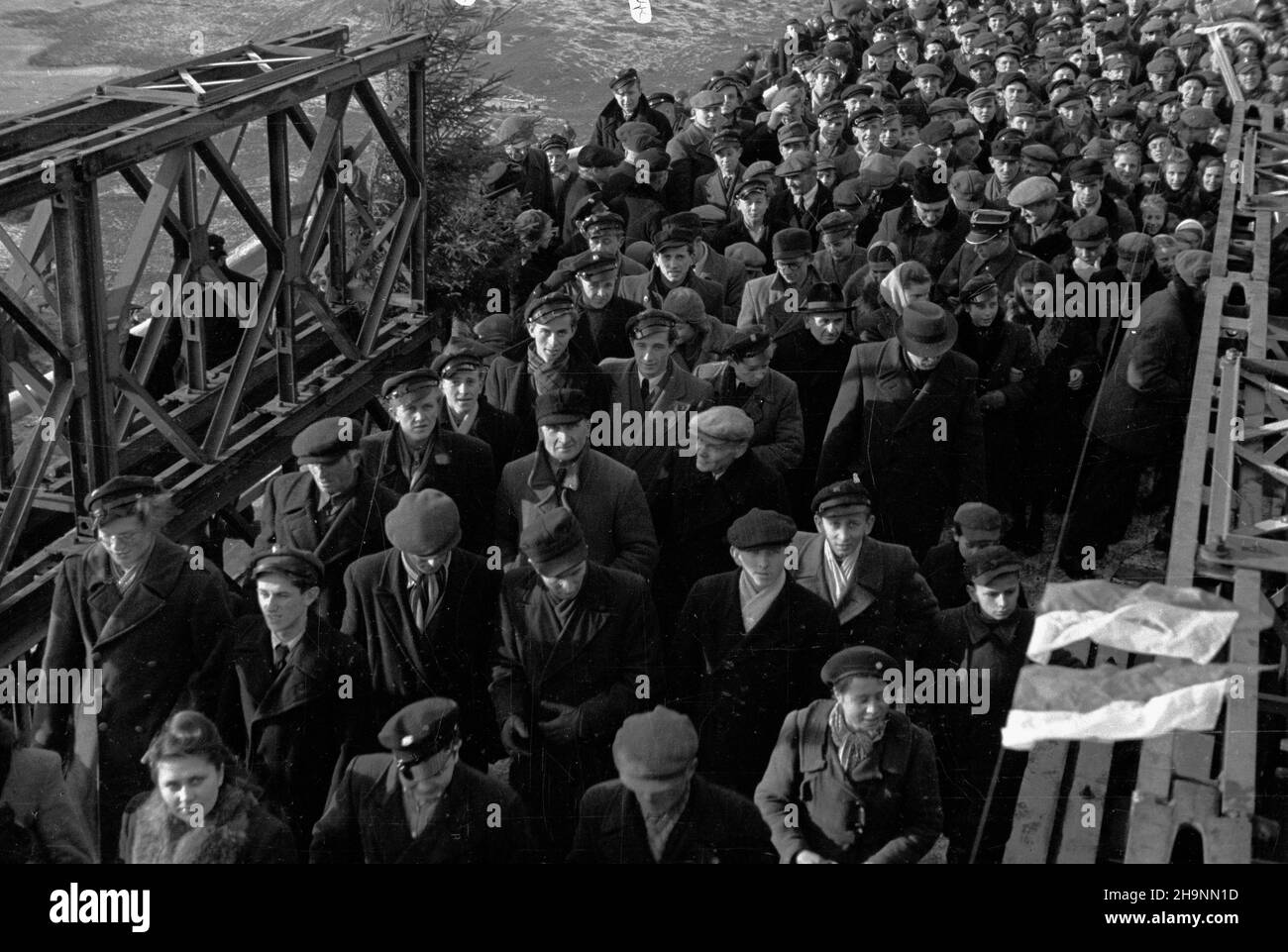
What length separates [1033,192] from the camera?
7453 mm

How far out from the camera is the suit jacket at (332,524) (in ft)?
16.1

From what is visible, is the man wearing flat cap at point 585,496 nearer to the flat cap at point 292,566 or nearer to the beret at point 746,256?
the flat cap at point 292,566

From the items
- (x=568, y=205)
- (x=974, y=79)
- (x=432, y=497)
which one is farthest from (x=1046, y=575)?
(x=974, y=79)

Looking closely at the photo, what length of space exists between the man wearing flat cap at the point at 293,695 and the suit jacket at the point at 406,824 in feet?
0.64

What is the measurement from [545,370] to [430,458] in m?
0.67

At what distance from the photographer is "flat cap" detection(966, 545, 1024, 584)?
15.2 feet

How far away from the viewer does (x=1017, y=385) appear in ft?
21.4

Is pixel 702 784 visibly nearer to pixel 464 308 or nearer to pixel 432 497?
pixel 432 497

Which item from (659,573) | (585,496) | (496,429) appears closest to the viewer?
(585,496)

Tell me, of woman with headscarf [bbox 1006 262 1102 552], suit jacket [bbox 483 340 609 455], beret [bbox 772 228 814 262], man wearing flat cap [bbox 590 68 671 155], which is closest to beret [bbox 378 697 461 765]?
suit jacket [bbox 483 340 609 455]

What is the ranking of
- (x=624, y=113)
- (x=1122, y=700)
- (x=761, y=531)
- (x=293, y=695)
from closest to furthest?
(x=1122, y=700)
(x=293, y=695)
(x=761, y=531)
(x=624, y=113)

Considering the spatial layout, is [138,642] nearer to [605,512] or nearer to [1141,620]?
[605,512]

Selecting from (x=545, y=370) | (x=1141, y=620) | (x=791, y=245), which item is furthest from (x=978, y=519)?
(x=791, y=245)
